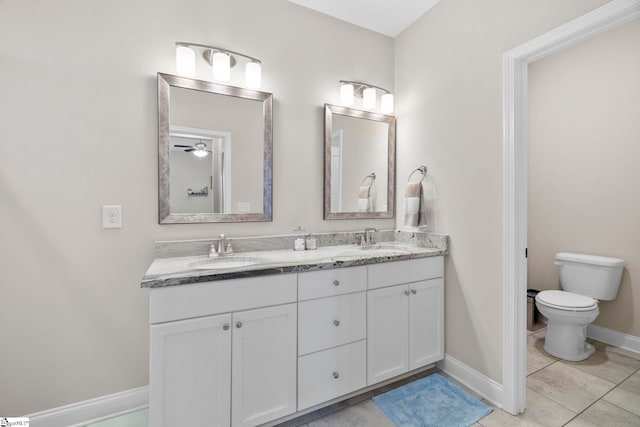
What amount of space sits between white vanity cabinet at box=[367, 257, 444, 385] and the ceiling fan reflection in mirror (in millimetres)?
1265

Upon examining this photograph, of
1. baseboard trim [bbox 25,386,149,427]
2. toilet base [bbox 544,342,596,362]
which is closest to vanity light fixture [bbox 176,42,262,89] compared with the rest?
baseboard trim [bbox 25,386,149,427]

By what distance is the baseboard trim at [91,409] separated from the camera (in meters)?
1.48

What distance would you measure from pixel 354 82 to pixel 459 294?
175cm

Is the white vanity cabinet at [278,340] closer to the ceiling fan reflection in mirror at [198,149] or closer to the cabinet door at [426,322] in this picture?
the cabinet door at [426,322]

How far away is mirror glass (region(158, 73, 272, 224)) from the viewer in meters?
1.70

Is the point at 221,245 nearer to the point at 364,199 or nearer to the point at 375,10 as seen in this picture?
the point at 364,199

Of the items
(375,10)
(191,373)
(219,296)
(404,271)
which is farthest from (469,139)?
(191,373)

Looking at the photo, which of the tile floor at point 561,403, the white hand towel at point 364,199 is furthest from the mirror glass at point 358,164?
the tile floor at point 561,403

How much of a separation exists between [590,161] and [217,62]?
10.3 ft

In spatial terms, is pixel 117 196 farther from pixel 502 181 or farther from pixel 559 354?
pixel 559 354

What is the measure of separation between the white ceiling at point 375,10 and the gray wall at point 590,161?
1.53m

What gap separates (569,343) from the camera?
7.09 ft

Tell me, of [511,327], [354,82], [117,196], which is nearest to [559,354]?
[511,327]

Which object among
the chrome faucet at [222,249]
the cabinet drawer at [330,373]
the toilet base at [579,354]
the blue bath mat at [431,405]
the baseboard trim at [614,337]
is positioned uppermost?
the chrome faucet at [222,249]
